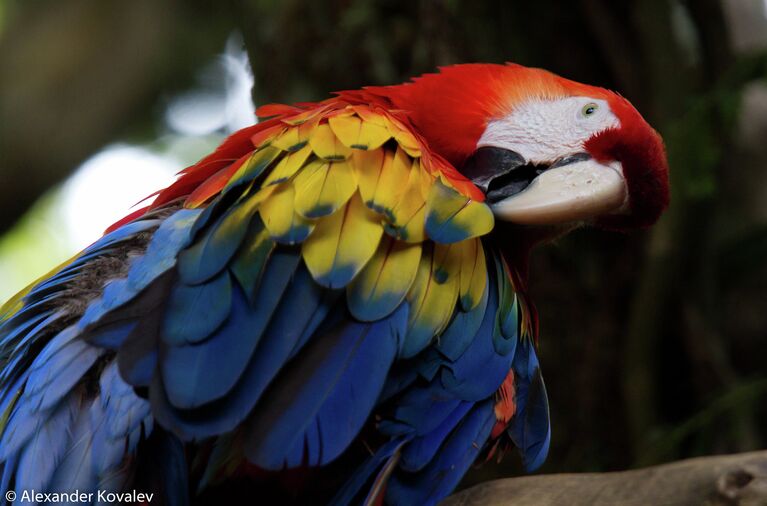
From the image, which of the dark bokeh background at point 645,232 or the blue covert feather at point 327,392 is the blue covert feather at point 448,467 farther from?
the dark bokeh background at point 645,232

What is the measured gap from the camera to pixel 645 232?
2.13 metres

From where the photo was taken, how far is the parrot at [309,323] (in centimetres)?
104

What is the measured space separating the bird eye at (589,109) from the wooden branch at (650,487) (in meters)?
0.52

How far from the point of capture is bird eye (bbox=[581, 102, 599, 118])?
4.43 feet

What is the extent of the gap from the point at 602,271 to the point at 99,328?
1420 mm

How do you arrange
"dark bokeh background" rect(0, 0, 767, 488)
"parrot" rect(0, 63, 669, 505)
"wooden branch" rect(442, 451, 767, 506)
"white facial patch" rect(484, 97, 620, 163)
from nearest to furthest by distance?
"wooden branch" rect(442, 451, 767, 506), "parrot" rect(0, 63, 669, 505), "white facial patch" rect(484, 97, 620, 163), "dark bokeh background" rect(0, 0, 767, 488)

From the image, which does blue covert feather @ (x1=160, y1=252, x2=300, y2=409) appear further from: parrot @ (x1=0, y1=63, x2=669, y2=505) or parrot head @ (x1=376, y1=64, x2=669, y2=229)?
parrot head @ (x1=376, y1=64, x2=669, y2=229)

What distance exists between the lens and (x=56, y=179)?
9.89ft

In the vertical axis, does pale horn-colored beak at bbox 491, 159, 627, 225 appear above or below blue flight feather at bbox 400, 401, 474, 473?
above

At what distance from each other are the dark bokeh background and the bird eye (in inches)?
22.9

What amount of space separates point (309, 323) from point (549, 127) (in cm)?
49

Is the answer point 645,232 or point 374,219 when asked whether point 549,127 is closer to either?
point 374,219

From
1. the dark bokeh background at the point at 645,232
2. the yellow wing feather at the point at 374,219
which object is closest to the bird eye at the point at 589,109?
the yellow wing feather at the point at 374,219

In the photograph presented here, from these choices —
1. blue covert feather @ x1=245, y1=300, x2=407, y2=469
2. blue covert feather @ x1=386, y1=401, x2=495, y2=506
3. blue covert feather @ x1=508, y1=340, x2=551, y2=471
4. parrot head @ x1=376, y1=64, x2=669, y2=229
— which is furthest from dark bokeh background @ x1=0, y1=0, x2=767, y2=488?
blue covert feather @ x1=245, y1=300, x2=407, y2=469
